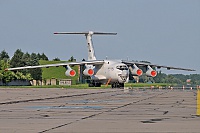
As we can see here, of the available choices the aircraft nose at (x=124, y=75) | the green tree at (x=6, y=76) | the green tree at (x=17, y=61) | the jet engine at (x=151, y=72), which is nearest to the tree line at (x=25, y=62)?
the green tree at (x=17, y=61)

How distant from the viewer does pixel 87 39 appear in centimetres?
7519

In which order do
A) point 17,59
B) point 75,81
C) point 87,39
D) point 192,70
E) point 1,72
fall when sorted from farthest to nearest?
point 17,59, point 75,81, point 1,72, point 87,39, point 192,70

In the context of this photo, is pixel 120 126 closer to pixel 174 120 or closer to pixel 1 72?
pixel 174 120

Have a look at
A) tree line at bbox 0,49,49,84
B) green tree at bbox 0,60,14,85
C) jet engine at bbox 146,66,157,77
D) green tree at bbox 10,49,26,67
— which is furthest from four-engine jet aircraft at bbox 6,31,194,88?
green tree at bbox 10,49,26,67

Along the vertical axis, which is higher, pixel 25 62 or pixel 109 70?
pixel 25 62

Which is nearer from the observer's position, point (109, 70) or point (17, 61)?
point (109, 70)

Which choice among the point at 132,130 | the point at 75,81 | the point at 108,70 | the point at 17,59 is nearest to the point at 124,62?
the point at 108,70

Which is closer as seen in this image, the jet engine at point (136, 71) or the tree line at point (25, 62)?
the jet engine at point (136, 71)

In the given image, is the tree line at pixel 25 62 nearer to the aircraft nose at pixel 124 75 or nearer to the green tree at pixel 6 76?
the green tree at pixel 6 76

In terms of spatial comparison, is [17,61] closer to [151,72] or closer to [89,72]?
[89,72]

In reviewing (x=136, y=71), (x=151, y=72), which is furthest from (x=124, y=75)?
(x=151, y=72)

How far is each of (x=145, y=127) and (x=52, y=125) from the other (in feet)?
7.68

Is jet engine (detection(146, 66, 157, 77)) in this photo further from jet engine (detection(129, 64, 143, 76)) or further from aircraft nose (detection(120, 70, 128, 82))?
aircraft nose (detection(120, 70, 128, 82))

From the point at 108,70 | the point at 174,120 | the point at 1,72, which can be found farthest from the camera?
the point at 1,72
